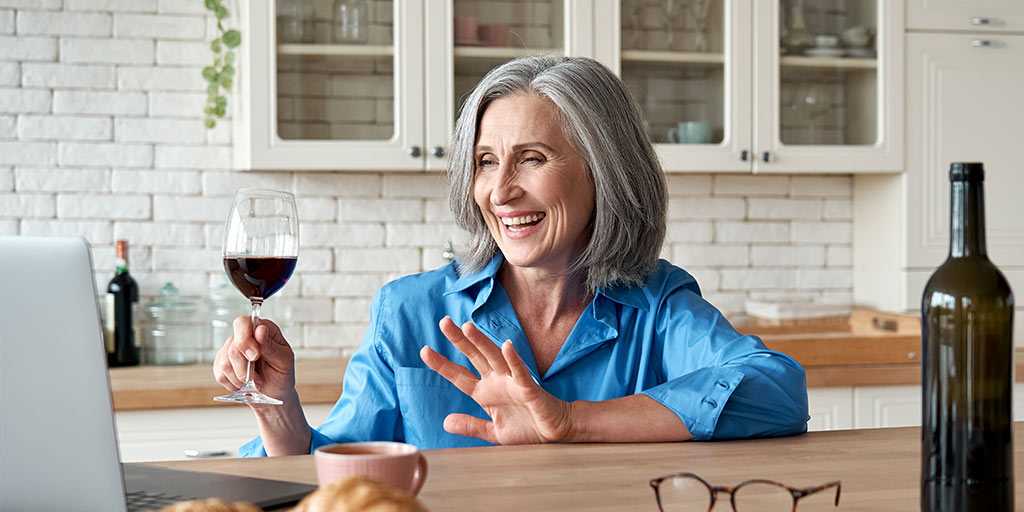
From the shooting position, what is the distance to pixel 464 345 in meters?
1.37

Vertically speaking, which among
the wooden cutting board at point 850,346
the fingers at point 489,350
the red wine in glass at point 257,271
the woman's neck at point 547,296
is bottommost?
the wooden cutting board at point 850,346

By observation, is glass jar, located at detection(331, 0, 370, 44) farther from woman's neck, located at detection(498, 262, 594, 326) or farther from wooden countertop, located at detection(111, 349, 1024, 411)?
woman's neck, located at detection(498, 262, 594, 326)

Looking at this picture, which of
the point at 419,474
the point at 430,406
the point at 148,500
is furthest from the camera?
the point at 430,406

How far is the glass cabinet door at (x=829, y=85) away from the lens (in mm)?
3289

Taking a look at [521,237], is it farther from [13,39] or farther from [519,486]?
[13,39]

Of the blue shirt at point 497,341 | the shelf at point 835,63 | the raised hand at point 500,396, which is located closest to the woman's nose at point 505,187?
the blue shirt at point 497,341

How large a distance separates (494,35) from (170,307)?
132cm

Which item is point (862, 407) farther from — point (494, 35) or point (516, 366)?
point (516, 366)

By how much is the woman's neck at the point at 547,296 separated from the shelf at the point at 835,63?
5.98 ft

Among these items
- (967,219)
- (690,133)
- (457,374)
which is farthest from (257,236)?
(690,133)

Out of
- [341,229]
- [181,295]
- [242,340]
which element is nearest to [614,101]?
[242,340]

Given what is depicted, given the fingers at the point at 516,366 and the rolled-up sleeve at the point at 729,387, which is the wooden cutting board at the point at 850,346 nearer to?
the rolled-up sleeve at the point at 729,387

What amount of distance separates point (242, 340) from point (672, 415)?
1.97 ft

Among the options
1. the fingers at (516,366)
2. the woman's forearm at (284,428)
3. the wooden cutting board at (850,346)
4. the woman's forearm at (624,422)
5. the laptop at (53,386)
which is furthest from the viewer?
the wooden cutting board at (850,346)
